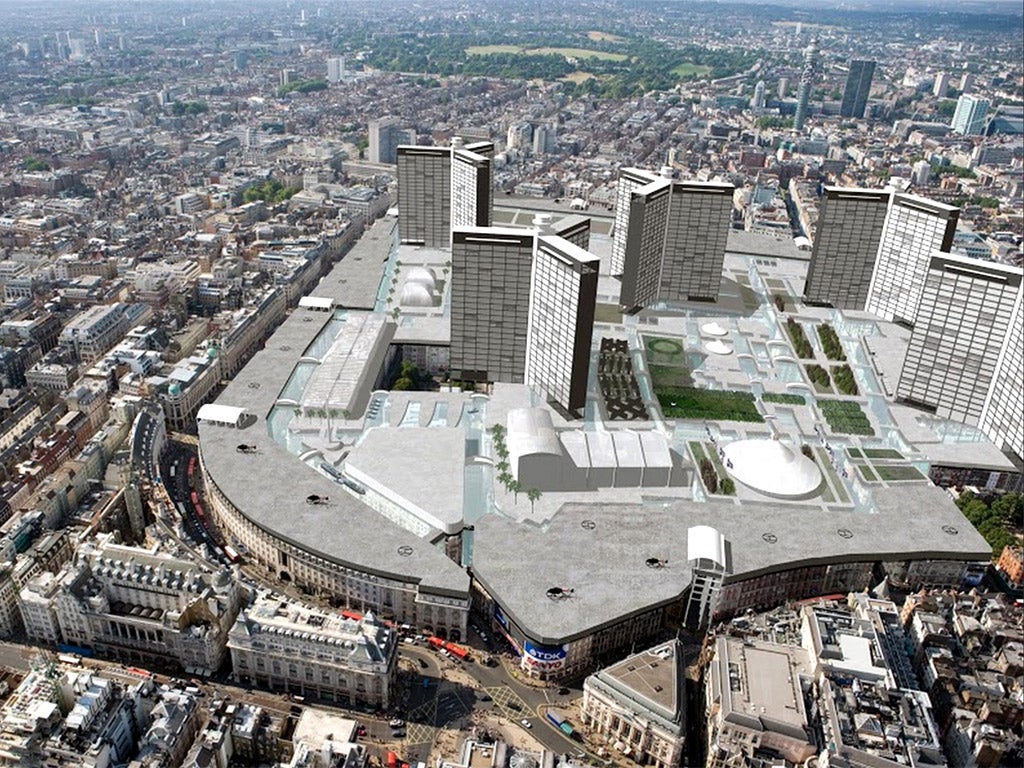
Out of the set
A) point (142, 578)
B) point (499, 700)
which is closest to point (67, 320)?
point (142, 578)

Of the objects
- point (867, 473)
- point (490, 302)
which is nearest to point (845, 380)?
point (867, 473)

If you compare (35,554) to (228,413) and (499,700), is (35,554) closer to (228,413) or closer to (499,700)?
(228,413)

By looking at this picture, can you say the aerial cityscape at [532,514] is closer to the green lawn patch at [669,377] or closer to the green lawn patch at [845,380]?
the green lawn patch at [845,380]

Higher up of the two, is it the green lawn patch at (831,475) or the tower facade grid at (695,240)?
the tower facade grid at (695,240)

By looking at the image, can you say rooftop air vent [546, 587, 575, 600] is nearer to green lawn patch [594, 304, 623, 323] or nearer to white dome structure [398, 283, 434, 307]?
green lawn patch [594, 304, 623, 323]

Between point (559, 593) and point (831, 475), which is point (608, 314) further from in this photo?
point (559, 593)

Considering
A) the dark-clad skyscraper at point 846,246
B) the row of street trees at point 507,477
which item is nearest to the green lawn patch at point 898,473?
the row of street trees at point 507,477
